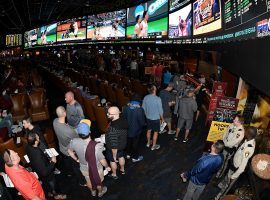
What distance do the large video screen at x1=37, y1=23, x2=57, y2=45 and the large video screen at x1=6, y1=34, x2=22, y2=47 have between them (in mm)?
16123

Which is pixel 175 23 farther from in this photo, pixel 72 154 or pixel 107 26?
pixel 107 26

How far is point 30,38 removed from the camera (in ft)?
117

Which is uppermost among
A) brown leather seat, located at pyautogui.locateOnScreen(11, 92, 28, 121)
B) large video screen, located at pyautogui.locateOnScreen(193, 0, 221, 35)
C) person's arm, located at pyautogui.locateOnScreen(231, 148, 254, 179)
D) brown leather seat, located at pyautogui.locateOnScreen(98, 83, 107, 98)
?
large video screen, located at pyautogui.locateOnScreen(193, 0, 221, 35)

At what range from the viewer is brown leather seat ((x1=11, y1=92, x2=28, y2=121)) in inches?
365

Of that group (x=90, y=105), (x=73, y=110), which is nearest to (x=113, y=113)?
(x=73, y=110)

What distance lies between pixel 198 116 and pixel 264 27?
21.0ft

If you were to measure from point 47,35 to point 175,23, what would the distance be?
2148cm

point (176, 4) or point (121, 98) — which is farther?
point (121, 98)

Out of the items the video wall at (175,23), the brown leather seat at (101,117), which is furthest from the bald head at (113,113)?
the video wall at (175,23)

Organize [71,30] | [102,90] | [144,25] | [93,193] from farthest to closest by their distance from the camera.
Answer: [71,30], [144,25], [102,90], [93,193]

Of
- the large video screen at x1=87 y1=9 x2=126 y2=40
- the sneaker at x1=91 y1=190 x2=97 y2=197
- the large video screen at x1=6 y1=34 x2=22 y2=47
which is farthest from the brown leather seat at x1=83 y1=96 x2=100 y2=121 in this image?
the large video screen at x1=6 y1=34 x2=22 y2=47

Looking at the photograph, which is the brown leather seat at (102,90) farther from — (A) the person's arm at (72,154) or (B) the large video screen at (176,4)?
(A) the person's arm at (72,154)

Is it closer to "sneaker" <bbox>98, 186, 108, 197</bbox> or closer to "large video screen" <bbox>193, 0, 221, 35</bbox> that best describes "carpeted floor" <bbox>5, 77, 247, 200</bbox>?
"sneaker" <bbox>98, 186, 108, 197</bbox>

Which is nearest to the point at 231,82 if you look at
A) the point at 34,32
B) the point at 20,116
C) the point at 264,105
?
the point at 264,105
